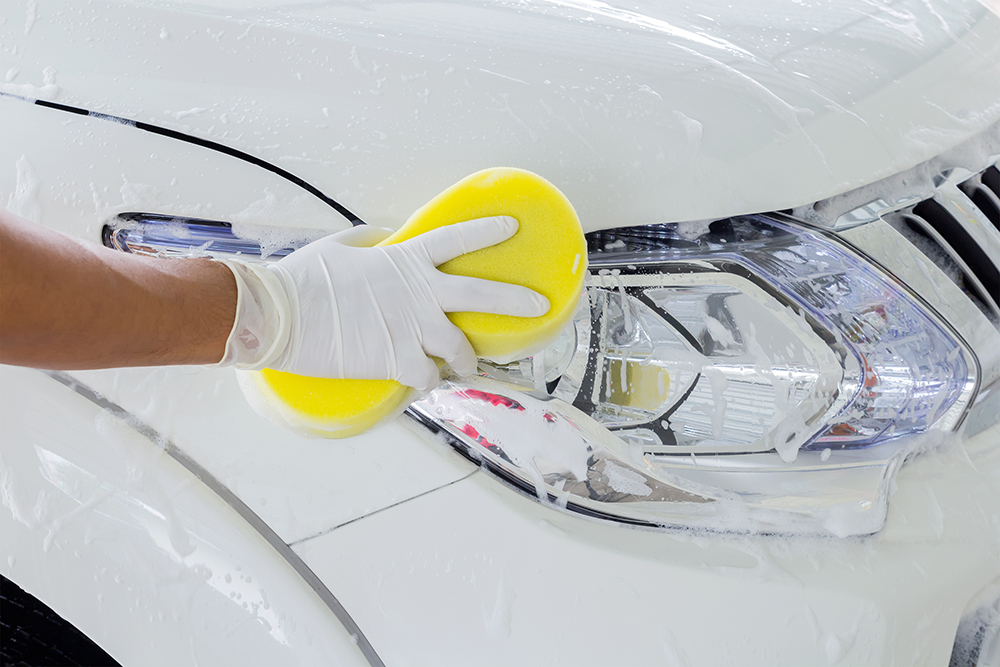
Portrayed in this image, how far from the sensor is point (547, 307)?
3.36ft

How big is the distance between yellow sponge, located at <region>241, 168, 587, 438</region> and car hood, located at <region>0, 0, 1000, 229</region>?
0.17ft

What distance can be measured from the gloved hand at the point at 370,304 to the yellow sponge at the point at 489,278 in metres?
0.02

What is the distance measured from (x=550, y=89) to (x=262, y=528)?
0.85 metres

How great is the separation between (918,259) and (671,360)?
0.43 meters

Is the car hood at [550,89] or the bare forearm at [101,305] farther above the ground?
the car hood at [550,89]

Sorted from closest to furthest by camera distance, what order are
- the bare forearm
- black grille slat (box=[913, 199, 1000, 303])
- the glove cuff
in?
the bare forearm < the glove cuff < black grille slat (box=[913, 199, 1000, 303])

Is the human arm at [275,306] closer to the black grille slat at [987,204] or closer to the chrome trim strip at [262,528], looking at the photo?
the chrome trim strip at [262,528]

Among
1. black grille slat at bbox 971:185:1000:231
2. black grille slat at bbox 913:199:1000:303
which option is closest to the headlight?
black grille slat at bbox 913:199:1000:303

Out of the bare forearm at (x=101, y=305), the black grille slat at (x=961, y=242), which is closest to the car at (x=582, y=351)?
the black grille slat at (x=961, y=242)

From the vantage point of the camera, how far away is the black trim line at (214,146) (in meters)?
1.09

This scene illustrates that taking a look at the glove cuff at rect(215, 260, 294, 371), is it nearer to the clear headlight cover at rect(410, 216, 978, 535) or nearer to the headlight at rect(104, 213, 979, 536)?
the headlight at rect(104, 213, 979, 536)

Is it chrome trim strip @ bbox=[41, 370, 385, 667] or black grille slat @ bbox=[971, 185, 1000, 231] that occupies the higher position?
black grille slat @ bbox=[971, 185, 1000, 231]

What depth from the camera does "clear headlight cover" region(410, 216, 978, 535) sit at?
1.06 m

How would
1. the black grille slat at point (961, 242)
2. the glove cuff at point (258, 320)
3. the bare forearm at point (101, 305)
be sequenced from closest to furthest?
1. the bare forearm at point (101, 305)
2. the glove cuff at point (258, 320)
3. the black grille slat at point (961, 242)
